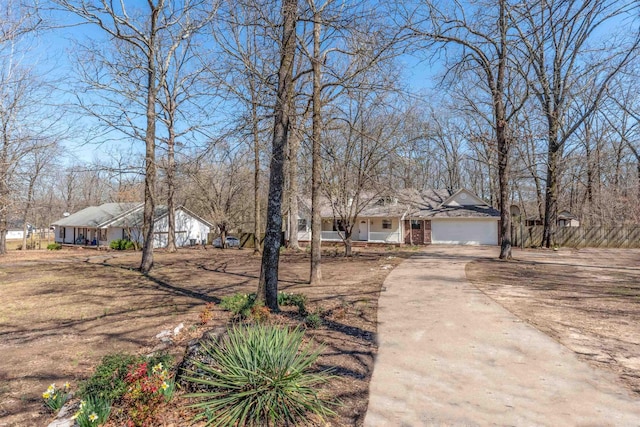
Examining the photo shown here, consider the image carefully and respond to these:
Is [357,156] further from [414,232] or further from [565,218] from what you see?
[565,218]

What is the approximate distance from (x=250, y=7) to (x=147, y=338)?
567 centimetres

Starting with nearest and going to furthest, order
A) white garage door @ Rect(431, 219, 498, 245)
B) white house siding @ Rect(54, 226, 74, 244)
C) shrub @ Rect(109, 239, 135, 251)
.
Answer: white garage door @ Rect(431, 219, 498, 245)
shrub @ Rect(109, 239, 135, 251)
white house siding @ Rect(54, 226, 74, 244)

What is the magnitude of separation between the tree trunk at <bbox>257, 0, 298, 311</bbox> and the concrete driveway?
212 centimetres

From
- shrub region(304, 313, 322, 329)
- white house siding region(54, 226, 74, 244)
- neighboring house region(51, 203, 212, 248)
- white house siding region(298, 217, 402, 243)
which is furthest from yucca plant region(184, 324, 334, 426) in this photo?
white house siding region(54, 226, 74, 244)

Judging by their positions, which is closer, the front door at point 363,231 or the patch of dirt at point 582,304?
the patch of dirt at point 582,304

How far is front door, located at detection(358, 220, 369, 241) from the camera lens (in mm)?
28562

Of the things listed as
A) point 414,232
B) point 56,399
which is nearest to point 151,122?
point 56,399

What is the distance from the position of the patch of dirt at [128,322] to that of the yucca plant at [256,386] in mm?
271

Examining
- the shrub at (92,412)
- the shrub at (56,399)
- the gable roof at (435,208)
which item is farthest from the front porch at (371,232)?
the shrub at (92,412)

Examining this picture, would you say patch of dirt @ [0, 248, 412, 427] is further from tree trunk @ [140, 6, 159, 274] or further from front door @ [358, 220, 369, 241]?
front door @ [358, 220, 369, 241]

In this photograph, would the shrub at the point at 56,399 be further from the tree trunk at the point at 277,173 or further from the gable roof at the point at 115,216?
the gable roof at the point at 115,216

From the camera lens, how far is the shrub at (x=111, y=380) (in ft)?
10.2

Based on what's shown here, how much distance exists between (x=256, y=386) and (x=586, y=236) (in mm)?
27955

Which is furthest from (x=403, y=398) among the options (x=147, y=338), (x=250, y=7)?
(x=250, y=7)
